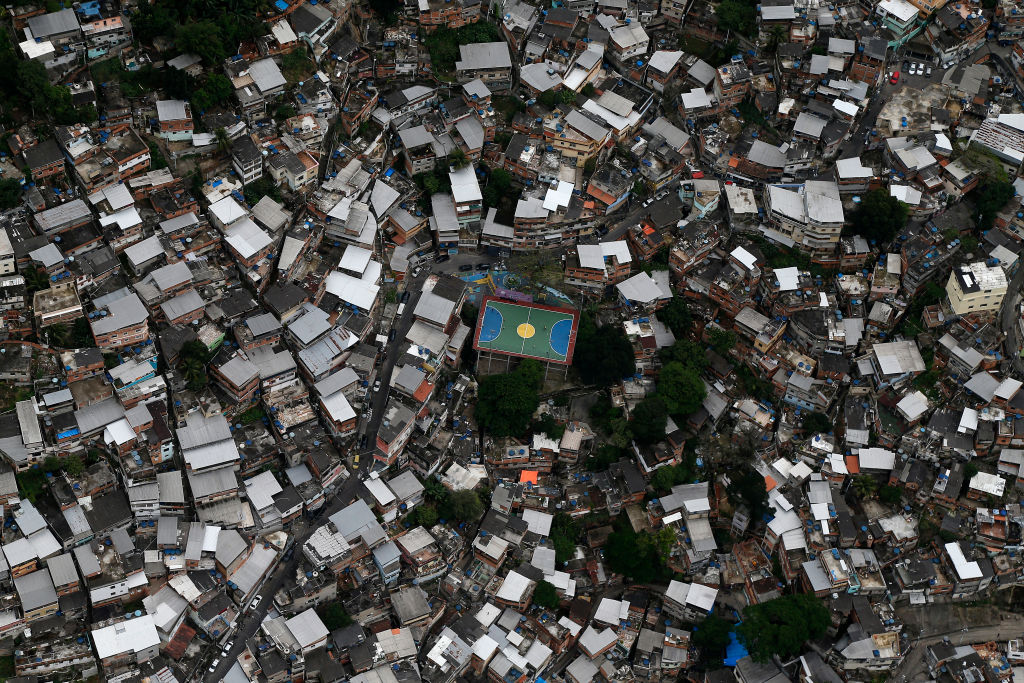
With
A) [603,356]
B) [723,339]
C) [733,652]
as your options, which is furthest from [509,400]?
[733,652]

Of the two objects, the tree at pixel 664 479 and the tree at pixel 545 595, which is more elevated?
the tree at pixel 664 479

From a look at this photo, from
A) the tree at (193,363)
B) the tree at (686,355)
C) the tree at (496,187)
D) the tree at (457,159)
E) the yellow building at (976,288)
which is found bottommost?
the tree at (686,355)

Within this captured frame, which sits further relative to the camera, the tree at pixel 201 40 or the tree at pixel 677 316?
the tree at pixel 677 316

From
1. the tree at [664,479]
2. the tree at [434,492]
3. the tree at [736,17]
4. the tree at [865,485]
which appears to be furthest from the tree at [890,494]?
the tree at [736,17]

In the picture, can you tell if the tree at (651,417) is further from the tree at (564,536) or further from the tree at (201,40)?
the tree at (201,40)

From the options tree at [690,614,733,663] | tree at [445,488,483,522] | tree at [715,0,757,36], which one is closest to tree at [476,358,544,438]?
tree at [445,488,483,522]

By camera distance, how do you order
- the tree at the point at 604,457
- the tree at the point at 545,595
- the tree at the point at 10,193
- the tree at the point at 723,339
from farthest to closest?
the tree at the point at 723,339 → the tree at the point at 604,457 → the tree at the point at 545,595 → the tree at the point at 10,193

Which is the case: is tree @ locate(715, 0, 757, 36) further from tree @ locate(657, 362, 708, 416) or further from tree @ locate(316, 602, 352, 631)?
tree @ locate(316, 602, 352, 631)
